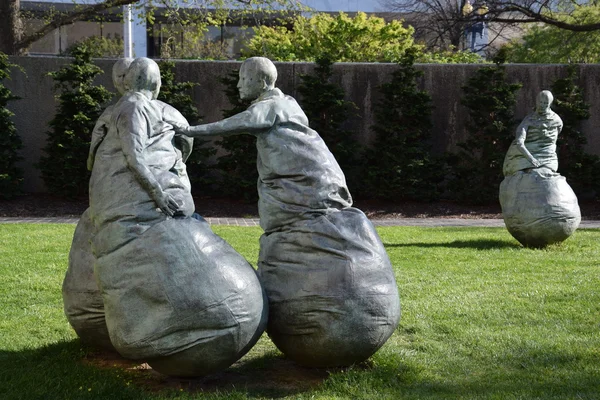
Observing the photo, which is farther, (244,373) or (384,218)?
(384,218)

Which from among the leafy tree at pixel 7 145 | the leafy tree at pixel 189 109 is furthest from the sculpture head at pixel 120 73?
the leafy tree at pixel 7 145

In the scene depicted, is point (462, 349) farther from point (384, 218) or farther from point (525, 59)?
point (525, 59)

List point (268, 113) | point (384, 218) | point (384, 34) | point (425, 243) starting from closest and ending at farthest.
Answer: point (268, 113) < point (425, 243) < point (384, 218) < point (384, 34)

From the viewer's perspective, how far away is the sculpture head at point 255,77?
17.0ft

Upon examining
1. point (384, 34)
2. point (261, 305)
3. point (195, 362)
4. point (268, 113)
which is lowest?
point (195, 362)

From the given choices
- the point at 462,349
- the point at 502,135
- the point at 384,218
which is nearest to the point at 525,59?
the point at 502,135

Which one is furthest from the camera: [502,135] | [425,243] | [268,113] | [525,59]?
[525,59]

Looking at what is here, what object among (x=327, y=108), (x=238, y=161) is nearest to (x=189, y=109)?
(x=238, y=161)

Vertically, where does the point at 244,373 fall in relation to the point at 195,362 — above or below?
below

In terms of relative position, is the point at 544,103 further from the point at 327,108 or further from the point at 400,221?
the point at 327,108

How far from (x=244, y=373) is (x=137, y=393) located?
0.86 meters

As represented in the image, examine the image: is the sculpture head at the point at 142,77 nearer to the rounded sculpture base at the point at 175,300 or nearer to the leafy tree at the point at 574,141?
the rounded sculpture base at the point at 175,300

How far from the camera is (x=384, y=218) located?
15930 mm

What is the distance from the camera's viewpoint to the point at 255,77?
5.17m
